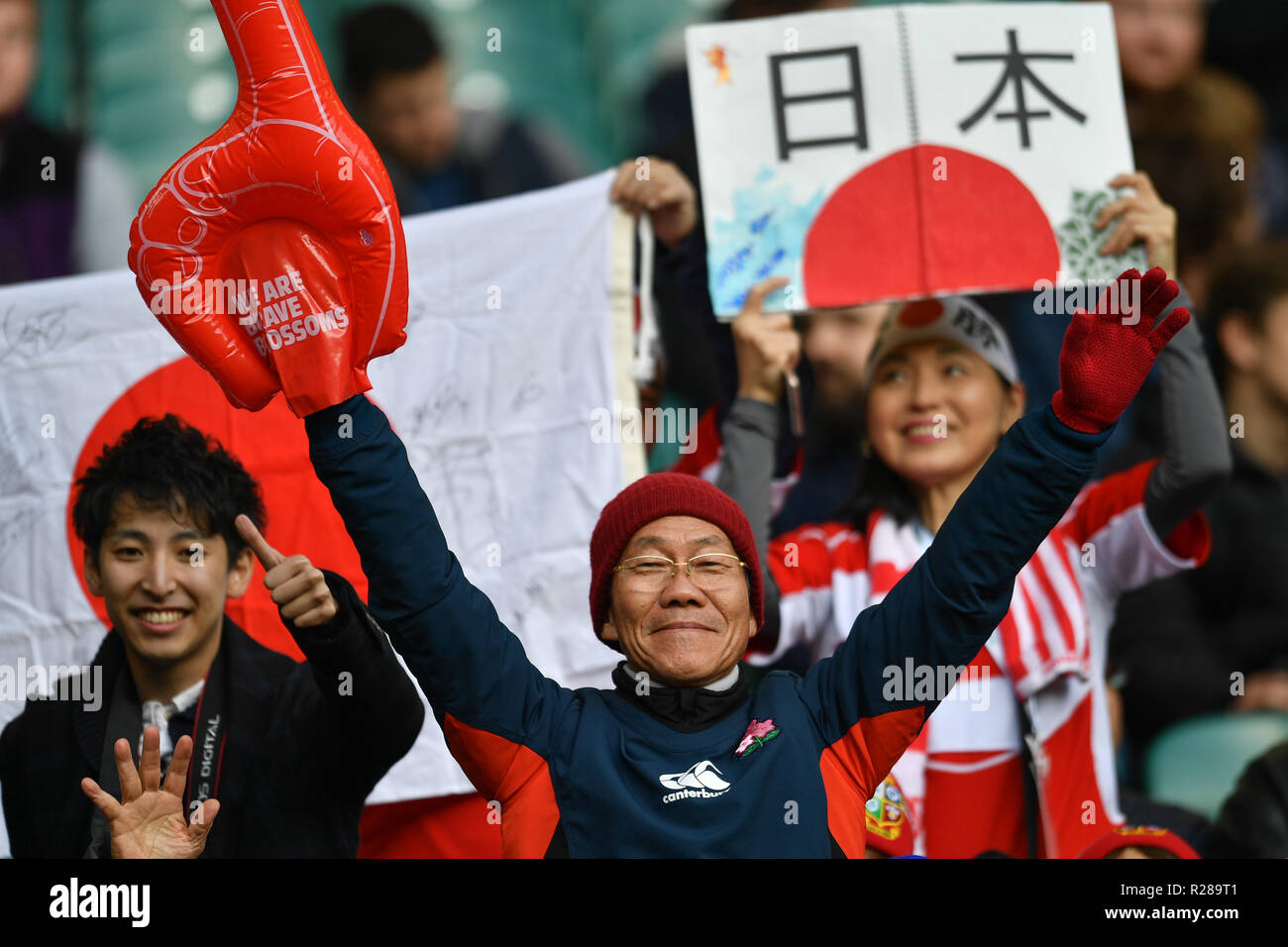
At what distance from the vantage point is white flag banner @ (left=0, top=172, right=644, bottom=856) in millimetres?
3117

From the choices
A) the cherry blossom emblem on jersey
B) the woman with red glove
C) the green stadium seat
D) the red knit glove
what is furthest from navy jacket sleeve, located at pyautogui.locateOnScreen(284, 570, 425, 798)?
the green stadium seat

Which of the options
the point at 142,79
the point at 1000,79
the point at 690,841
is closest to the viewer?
the point at 690,841

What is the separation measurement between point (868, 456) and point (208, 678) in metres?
1.33

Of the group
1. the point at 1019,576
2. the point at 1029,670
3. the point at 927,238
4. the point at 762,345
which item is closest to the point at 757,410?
the point at 762,345

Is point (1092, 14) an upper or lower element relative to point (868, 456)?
upper

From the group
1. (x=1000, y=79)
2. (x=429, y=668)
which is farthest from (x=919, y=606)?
→ (x=1000, y=79)

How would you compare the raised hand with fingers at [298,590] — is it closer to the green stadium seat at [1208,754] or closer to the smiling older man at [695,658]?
the smiling older man at [695,658]

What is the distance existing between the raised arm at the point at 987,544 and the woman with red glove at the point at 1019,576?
0.68 meters

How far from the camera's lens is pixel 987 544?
2.07 meters

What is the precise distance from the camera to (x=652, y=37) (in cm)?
481

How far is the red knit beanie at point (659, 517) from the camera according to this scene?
2275 millimetres

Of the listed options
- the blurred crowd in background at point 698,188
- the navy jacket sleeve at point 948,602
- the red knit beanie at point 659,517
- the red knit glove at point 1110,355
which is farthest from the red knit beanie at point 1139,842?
the red knit glove at point 1110,355

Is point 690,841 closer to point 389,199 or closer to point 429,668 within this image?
point 429,668

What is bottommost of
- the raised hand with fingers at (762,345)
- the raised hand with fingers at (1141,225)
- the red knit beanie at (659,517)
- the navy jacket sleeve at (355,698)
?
the navy jacket sleeve at (355,698)
